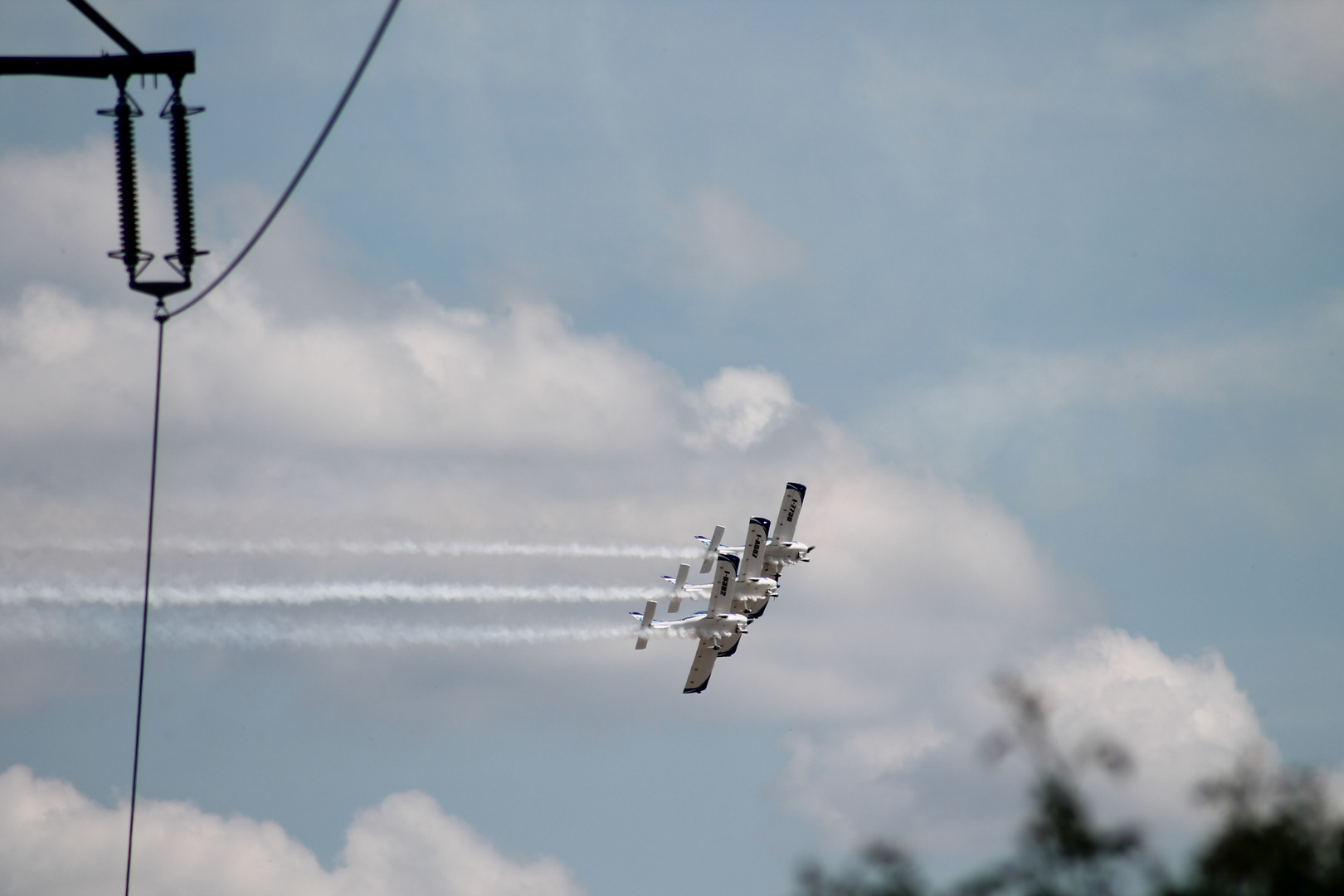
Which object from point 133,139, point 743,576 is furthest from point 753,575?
point 133,139

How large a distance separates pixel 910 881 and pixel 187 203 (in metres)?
18.9

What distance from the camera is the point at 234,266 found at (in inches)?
1193

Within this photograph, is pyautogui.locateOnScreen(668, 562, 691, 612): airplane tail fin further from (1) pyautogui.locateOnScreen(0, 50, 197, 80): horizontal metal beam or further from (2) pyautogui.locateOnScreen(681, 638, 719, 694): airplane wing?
(1) pyautogui.locateOnScreen(0, 50, 197, 80): horizontal metal beam

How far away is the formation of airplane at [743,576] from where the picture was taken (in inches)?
3391

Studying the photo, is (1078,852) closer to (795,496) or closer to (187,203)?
(187,203)

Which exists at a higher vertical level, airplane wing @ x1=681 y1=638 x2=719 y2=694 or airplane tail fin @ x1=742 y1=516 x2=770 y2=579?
airplane tail fin @ x1=742 y1=516 x2=770 y2=579

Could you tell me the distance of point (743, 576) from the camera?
3457 inches

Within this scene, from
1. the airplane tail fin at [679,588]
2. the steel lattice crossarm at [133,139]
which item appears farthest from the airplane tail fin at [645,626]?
the steel lattice crossarm at [133,139]

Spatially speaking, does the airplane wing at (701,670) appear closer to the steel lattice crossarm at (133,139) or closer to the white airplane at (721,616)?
the white airplane at (721,616)

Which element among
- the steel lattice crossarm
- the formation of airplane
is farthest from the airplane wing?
the steel lattice crossarm

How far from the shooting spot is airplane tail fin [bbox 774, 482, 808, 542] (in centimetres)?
8931

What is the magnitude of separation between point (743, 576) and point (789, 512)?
16.3 ft

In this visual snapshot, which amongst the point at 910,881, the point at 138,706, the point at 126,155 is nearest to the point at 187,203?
the point at 126,155

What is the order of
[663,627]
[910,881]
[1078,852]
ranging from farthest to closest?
[663,627] → [910,881] → [1078,852]
